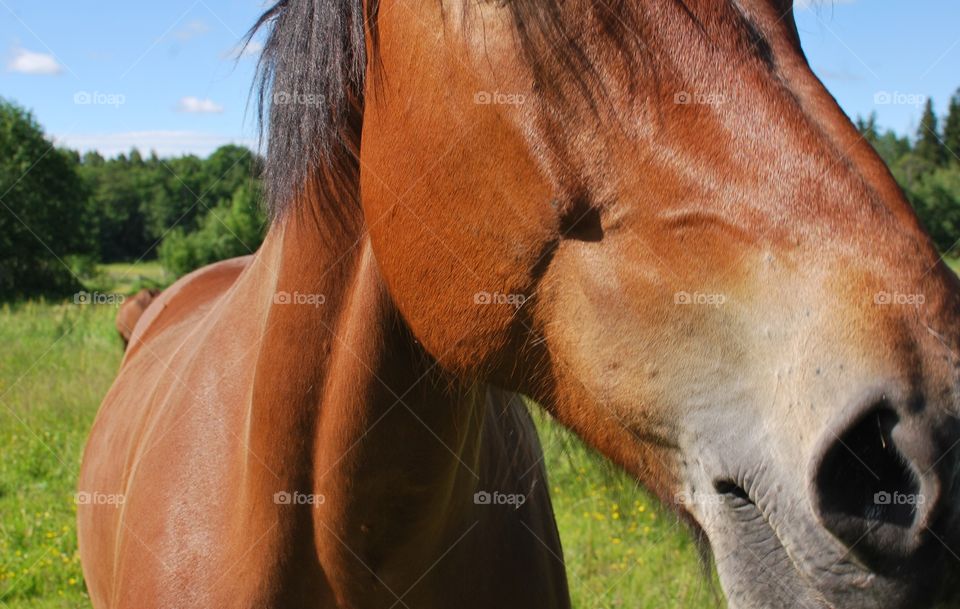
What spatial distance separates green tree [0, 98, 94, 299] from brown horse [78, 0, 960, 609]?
4404 centimetres

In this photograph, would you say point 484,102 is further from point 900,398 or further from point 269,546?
point 269,546

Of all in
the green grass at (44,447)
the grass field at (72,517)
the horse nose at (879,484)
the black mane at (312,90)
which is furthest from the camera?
the green grass at (44,447)

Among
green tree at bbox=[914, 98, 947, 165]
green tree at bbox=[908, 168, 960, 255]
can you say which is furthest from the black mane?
green tree at bbox=[914, 98, 947, 165]

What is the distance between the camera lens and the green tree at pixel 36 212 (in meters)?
41.2

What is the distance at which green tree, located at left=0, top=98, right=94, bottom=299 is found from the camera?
4125cm

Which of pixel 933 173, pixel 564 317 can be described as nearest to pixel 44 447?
pixel 564 317

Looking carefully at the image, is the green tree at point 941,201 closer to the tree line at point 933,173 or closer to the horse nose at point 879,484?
the tree line at point 933,173

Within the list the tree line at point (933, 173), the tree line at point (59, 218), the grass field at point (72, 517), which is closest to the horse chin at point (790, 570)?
the grass field at point (72, 517)

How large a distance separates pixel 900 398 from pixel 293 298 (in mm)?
1492

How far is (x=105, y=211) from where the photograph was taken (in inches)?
2215

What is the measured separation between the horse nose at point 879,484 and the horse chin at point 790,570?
0.13 feet

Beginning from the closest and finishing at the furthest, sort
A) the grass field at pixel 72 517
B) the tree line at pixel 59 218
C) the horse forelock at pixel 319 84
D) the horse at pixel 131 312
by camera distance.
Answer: the horse forelock at pixel 319 84 → the grass field at pixel 72 517 → the horse at pixel 131 312 → the tree line at pixel 59 218

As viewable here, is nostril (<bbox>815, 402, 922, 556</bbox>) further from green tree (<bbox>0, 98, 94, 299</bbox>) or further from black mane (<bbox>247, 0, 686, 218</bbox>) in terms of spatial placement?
green tree (<bbox>0, 98, 94, 299</bbox>)

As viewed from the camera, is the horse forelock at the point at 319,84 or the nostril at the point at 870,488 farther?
the horse forelock at the point at 319,84
